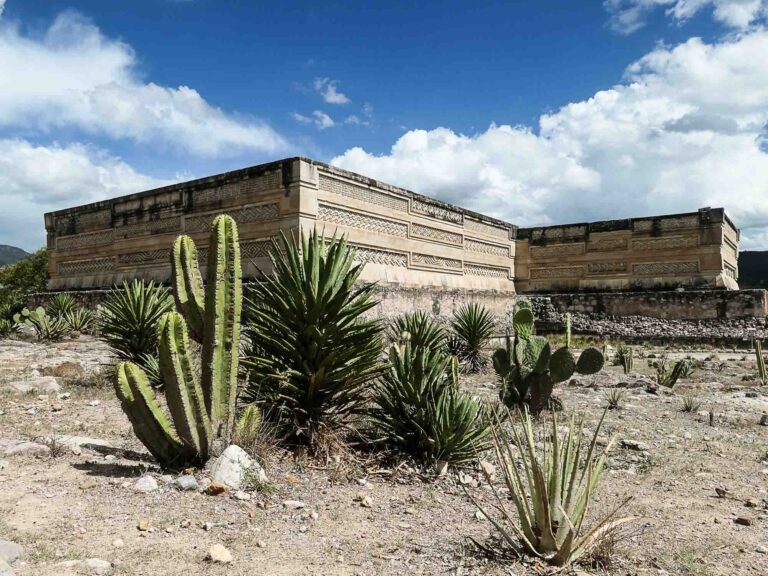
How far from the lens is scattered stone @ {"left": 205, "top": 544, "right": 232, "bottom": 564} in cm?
267

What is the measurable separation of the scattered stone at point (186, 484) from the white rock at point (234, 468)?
0.12 metres

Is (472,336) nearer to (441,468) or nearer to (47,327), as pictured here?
(441,468)

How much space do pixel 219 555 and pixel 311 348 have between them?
1.92 m

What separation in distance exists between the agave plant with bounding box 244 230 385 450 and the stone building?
5.49 meters

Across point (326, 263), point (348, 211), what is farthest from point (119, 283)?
point (326, 263)

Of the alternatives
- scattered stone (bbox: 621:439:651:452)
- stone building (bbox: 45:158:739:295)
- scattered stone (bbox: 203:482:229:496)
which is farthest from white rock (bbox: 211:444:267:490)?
stone building (bbox: 45:158:739:295)

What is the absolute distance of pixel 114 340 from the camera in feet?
24.1

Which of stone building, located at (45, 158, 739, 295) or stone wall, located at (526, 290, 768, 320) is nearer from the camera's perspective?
stone building, located at (45, 158, 739, 295)

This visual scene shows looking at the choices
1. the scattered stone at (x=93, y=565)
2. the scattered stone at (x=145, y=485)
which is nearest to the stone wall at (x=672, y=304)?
the scattered stone at (x=145, y=485)

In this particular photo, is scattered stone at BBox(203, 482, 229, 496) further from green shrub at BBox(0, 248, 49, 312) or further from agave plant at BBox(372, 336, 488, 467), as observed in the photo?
green shrub at BBox(0, 248, 49, 312)

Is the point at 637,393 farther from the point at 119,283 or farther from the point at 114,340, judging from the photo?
the point at 119,283

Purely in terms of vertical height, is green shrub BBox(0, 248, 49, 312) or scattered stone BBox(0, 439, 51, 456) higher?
green shrub BBox(0, 248, 49, 312)

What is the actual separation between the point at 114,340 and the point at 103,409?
176cm

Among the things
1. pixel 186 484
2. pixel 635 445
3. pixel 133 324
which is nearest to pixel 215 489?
pixel 186 484
